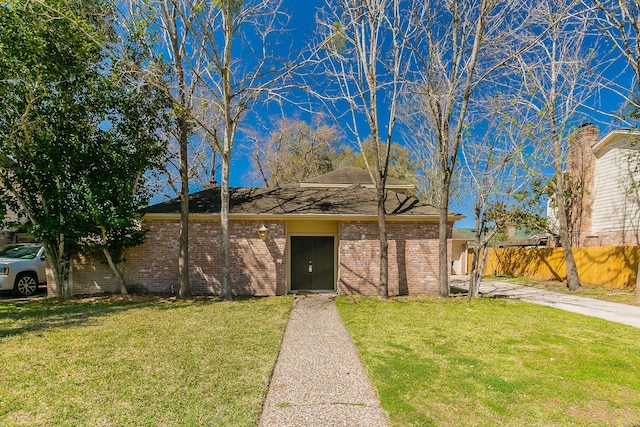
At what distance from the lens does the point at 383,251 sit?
9430 mm

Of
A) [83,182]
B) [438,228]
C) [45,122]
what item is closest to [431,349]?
[438,228]

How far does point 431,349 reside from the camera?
489cm

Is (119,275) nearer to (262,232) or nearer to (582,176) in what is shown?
(262,232)

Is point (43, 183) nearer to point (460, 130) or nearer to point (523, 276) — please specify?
point (460, 130)

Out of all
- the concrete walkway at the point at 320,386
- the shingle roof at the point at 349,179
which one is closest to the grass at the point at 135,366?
the concrete walkway at the point at 320,386

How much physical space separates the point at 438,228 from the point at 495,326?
4201 millimetres

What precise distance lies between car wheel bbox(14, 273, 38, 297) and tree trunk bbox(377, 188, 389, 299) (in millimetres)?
10843

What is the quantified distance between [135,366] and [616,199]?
1882cm

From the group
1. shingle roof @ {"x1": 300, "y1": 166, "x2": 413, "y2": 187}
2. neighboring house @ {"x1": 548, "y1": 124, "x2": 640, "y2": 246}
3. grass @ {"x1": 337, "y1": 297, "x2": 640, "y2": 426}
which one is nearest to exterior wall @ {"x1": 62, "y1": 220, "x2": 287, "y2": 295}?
grass @ {"x1": 337, "y1": 297, "x2": 640, "y2": 426}

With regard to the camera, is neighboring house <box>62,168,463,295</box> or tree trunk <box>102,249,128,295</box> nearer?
tree trunk <box>102,249,128,295</box>

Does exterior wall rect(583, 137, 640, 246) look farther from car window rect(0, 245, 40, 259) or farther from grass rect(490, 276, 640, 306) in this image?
car window rect(0, 245, 40, 259)

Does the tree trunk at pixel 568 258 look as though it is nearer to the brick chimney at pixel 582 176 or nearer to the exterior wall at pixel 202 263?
the brick chimney at pixel 582 176

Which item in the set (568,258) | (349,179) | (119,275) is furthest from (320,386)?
(568,258)

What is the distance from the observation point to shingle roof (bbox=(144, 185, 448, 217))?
32.4 ft
